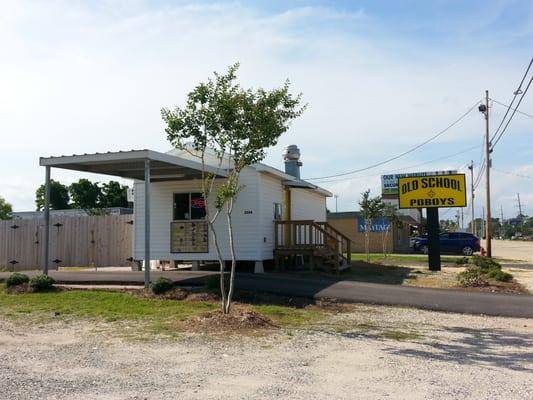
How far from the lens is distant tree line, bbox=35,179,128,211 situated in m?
55.6

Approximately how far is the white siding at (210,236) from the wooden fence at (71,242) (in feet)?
6.67

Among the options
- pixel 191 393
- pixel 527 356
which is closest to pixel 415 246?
pixel 527 356

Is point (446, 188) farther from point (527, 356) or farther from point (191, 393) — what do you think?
point (191, 393)

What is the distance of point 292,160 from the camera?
25.0 metres

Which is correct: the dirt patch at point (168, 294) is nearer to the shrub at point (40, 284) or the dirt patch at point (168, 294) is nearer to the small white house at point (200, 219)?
the shrub at point (40, 284)

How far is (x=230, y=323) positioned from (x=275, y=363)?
2.56 metres

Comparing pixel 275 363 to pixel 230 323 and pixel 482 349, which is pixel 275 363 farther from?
pixel 482 349

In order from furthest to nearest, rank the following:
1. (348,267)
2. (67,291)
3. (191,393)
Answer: (348,267) < (67,291) < (191,393)

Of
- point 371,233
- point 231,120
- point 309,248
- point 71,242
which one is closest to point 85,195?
point 371,233

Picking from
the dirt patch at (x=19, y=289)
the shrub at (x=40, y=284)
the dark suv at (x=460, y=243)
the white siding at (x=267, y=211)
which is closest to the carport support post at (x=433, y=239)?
the white siding at (x=267, y=211)

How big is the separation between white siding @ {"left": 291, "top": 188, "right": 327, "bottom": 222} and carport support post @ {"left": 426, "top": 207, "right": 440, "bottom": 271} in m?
5.17

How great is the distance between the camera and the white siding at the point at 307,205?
77.0 feet

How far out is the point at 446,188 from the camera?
23375 mm

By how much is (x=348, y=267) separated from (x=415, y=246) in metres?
20.5
